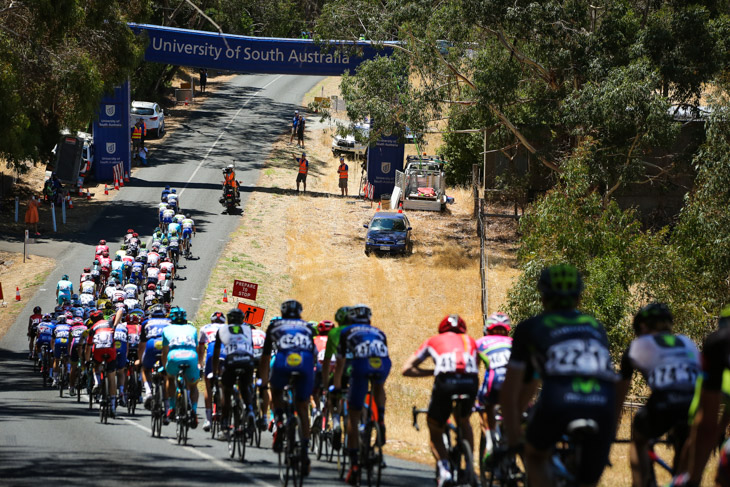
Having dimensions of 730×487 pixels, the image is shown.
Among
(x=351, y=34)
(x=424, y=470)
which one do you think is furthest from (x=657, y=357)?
(x=351, y=34)

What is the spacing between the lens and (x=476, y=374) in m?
8.85

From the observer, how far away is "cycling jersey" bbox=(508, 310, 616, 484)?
225 inches

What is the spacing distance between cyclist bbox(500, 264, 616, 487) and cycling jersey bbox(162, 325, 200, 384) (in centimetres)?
768

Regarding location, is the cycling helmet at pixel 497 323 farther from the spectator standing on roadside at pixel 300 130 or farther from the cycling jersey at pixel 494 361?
the spectator standing on roadside at pixel 300 130

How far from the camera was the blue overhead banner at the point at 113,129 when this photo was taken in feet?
148

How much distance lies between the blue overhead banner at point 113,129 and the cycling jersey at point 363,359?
123 feet

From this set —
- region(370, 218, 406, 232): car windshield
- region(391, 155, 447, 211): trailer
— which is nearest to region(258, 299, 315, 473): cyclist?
region(370, 218, 406, 232): car windshield

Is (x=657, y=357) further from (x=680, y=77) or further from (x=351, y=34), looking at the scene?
(x=351, y=34)

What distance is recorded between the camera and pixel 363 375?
31.6 ft

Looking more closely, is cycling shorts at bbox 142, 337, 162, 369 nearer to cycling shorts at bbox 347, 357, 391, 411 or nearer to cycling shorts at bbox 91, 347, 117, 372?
cycling shorts at bbox 91, 347, 117, 372

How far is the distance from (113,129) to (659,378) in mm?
41571

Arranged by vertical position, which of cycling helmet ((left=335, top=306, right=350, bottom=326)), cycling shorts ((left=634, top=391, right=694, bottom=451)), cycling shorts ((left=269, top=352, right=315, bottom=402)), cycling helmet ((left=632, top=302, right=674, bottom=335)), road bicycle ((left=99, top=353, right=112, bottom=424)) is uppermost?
cycling helmet ((left=632, top=302, right=674, bottom=335))

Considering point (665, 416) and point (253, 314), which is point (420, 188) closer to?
point (253, 314)

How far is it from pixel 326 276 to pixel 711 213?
47.0ft
